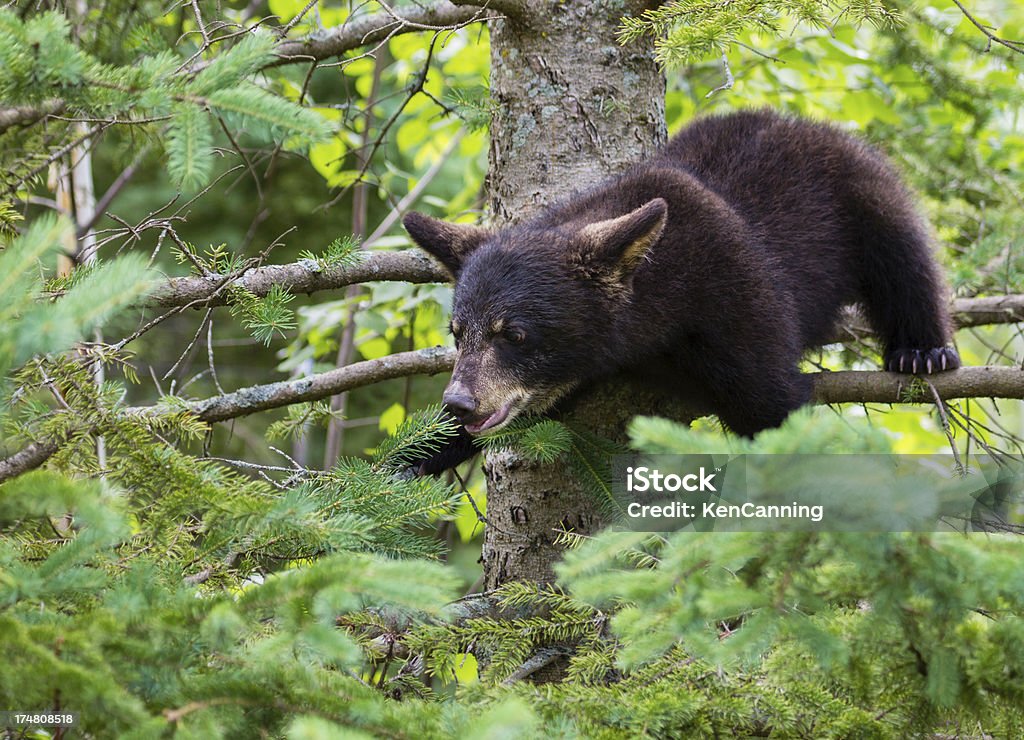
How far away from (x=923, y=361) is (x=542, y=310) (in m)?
1.75

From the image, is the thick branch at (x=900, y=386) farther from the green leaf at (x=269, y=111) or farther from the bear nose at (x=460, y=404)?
the green leaf at (x=269, y=111)

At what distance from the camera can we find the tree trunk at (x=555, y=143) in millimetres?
3773

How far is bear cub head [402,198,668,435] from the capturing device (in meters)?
3.59

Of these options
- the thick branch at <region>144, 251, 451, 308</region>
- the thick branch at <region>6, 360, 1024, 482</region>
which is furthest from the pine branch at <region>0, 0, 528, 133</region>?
the thick branch at <region>6, 360, 1024, 482</region>

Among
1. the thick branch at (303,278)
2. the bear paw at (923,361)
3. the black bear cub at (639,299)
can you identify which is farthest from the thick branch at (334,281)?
the bear paw at (923,361)

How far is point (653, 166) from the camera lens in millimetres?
3959

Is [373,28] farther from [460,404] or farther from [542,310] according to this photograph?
[460,404]

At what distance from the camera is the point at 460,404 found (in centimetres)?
337

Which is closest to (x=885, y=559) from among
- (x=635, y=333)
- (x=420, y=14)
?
(x=635, y=333)

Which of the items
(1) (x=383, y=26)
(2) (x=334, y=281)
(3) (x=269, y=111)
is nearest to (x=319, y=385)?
(2) (x=334, y=281)

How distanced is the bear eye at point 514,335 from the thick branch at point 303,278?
0.47m

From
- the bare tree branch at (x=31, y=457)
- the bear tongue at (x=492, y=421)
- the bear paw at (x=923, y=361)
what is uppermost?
the bare tree branch at (x=31, y=457)

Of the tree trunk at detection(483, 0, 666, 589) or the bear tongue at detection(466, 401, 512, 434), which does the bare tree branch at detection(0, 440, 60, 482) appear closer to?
the bear tongue at detection(466, 401, 512, 434)

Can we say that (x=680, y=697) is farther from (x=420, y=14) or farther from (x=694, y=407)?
(x=420, y=14)
